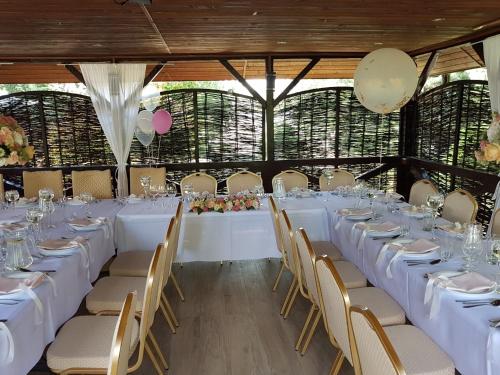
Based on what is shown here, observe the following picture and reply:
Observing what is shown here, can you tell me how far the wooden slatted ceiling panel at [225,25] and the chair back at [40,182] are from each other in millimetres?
1526

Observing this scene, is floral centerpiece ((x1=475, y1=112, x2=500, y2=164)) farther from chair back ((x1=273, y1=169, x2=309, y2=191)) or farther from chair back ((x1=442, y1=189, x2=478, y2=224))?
chair back ((x1=273, y1=169, x2=309, y2=191))

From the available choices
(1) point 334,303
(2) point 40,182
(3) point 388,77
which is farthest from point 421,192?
(2) point 40,182

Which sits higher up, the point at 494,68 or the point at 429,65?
the point at 429,65

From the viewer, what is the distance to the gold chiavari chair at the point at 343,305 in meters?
1.86

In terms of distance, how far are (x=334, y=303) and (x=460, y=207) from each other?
2226 mm

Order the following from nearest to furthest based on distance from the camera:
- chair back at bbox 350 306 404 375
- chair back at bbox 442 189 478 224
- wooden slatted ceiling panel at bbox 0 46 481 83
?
chair back at bbox 350 306 404 375 → chair back at bbox 442 189 478 224 → wooden slatted ceiling panel at bbox 0 46 481 83

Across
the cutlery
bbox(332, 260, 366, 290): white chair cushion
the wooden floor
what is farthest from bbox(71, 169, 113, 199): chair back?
the cutlery

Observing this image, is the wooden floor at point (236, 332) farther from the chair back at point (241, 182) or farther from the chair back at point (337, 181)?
the chair back at point (337, 181)

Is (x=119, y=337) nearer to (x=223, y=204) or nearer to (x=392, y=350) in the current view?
(x=392, y=350)

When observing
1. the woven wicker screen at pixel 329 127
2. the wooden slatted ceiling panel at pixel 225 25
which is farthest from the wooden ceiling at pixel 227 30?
the woven wicker screen at pixel 329 127

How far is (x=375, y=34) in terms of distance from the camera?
483cm

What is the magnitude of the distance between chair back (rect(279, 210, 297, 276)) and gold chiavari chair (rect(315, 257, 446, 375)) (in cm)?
50

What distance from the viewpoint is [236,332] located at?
10.6ft

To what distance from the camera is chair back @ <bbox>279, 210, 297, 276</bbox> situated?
2.93 metres
